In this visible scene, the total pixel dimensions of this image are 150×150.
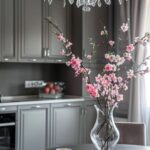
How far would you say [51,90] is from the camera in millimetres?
4477

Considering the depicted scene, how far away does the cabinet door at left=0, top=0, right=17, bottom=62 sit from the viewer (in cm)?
398

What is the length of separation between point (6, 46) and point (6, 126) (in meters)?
0.96

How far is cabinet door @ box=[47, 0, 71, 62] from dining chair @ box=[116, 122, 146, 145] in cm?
190

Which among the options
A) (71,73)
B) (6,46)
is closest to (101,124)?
(6,46)

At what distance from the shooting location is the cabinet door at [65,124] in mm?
4184

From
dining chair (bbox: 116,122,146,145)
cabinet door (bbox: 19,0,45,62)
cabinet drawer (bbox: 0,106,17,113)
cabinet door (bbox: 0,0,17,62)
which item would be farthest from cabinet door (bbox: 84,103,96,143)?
dining chair (bbox: 116,122,146,145)

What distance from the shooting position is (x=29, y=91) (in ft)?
15.2

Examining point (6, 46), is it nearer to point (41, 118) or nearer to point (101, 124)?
point (41, 118)

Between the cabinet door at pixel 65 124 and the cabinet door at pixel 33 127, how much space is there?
13 centimetres

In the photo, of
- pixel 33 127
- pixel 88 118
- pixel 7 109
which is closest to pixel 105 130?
pixel 7 109

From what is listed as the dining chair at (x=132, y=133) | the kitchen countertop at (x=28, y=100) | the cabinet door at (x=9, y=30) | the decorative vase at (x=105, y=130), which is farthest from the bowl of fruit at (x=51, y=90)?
the decorative vase at (x=105, y=130)

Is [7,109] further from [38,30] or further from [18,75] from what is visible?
[38,30]

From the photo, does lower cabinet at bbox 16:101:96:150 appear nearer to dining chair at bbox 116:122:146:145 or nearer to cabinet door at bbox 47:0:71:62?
cabinet door at bbox 47:0:71:62

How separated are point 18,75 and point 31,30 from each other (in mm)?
668
